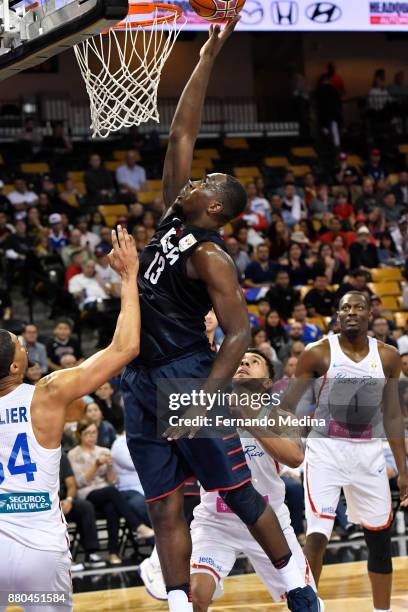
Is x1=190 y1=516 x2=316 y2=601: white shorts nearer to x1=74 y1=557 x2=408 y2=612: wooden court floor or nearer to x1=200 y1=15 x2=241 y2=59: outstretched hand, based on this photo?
x1=74 y1=557 x2=408 y2=612: wooden court floor

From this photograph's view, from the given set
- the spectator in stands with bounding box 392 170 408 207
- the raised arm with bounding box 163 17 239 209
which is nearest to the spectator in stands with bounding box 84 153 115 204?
the spectator in stands with bounding box 392 170 408 207

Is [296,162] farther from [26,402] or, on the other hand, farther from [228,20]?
[26,402]

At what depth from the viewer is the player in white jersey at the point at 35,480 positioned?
422 cm

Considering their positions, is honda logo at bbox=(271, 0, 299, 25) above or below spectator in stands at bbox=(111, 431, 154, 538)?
above

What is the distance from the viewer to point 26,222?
14.7 meters

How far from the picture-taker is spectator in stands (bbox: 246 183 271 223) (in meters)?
16.6

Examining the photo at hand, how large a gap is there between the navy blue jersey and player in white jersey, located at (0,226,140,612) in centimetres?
44

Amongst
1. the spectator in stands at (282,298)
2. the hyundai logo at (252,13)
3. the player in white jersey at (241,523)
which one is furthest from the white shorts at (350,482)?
the hyundai logo at (252,13)

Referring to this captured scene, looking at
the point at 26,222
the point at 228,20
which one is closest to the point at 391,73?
the point at 26,222

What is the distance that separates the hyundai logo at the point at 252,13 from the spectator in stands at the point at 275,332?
3.47 m

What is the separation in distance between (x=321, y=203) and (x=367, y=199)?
96 centimetres

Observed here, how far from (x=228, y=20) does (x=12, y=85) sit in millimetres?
15275

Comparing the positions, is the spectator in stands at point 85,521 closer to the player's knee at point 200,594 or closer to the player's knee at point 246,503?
the player's knee at point 200,594

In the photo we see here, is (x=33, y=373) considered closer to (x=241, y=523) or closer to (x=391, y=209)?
(x=241, y=523)
